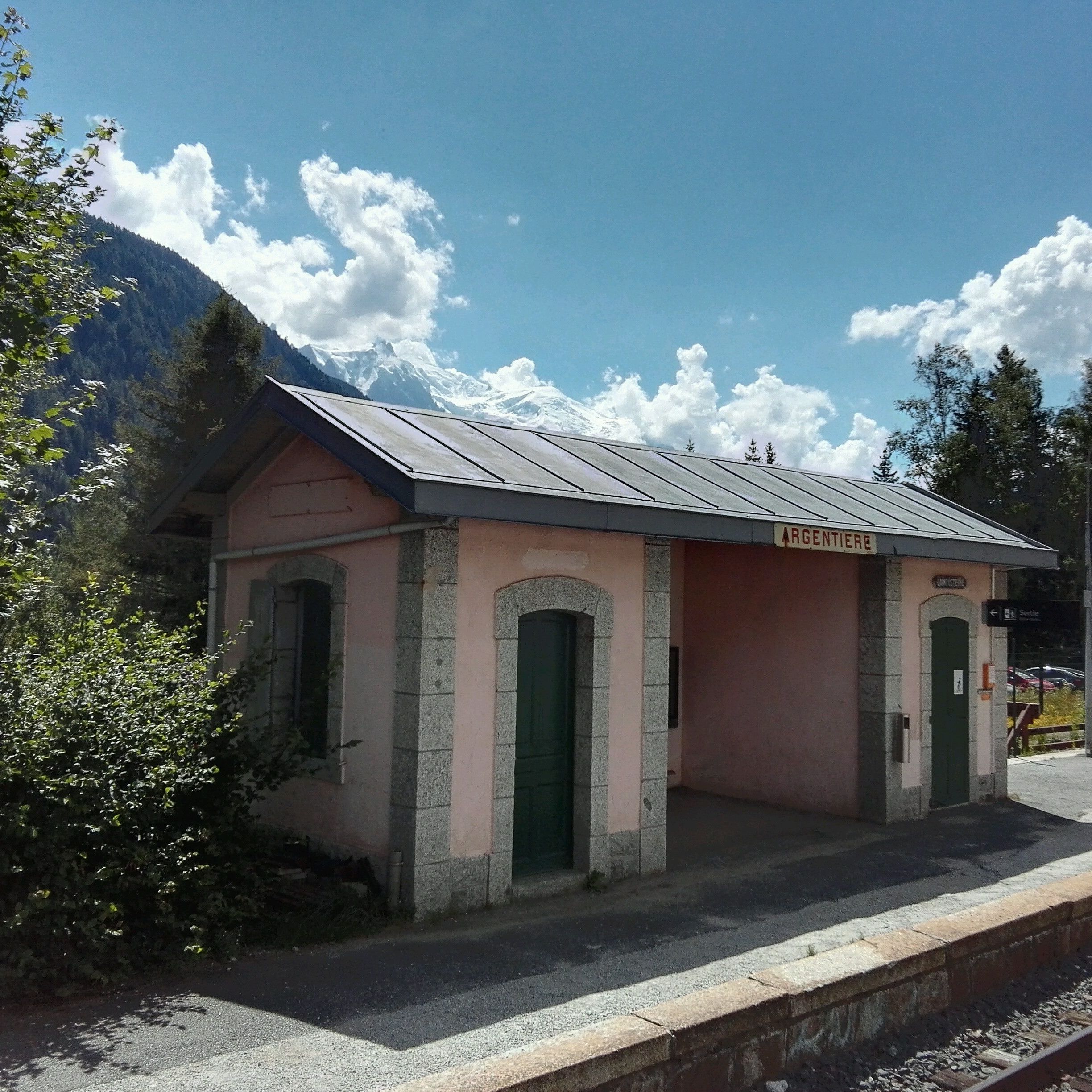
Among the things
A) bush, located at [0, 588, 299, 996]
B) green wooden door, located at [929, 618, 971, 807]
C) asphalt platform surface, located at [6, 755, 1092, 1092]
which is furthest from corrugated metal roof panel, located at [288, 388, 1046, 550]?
asphalt platform surface, located at [6, 755, 1092, 1092]

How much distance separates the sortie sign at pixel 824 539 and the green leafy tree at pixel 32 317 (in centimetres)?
552

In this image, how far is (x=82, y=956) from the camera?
5453 mm

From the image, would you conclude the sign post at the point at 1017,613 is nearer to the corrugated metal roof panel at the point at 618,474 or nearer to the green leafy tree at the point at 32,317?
the corrugated metal roof panel at the point at 618,474

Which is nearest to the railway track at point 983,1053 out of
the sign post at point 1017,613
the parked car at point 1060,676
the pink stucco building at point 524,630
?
the pink stucco building at point 524,630

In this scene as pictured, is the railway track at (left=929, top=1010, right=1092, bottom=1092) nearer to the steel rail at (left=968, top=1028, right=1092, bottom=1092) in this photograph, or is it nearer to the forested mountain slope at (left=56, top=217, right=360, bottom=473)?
the steel rail at (left=968, top=1028, right=1092, bottom=1092)

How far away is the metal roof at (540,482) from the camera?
6.96 metres

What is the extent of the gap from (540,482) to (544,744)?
215cm

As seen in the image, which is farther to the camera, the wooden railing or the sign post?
the wooden railing

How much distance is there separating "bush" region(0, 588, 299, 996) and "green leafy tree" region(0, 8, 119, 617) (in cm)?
76

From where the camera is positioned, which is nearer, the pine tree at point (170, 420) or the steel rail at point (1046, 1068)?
the steel rail at point (1046, 1068)

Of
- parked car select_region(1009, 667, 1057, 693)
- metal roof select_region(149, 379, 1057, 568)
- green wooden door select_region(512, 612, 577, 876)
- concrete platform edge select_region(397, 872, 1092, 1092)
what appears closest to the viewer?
concrete platform edge select_region(397, 872, 1092, 1092)

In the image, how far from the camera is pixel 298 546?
28.0 ft

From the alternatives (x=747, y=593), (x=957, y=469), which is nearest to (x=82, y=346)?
(x=957, y=469)

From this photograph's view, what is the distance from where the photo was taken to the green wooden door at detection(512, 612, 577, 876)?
7980 millimetres
